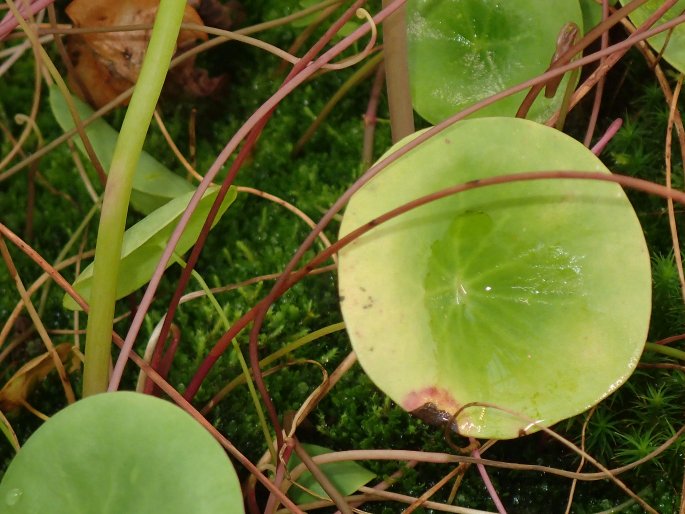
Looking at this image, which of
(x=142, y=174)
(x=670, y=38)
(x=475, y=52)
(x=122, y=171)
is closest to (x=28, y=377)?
(x=142, y=174)

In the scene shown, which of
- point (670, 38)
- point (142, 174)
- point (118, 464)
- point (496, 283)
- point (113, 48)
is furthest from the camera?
point (113, 48)

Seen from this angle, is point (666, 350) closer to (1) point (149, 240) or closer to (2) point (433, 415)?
(2) point (433, 415)

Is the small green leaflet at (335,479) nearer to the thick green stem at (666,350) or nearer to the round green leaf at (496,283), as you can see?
the round green leaf at (496,283)

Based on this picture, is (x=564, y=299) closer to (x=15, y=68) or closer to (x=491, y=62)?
(x=491, y=62)

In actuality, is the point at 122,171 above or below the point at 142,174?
above

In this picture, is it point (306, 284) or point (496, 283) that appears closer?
point (496, 283)

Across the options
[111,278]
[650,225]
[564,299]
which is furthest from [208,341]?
[650,225]

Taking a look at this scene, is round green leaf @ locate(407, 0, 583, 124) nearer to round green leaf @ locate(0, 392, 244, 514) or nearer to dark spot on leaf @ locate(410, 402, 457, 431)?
dark spot on leaf @ locate(410, 402, 457, 431)
